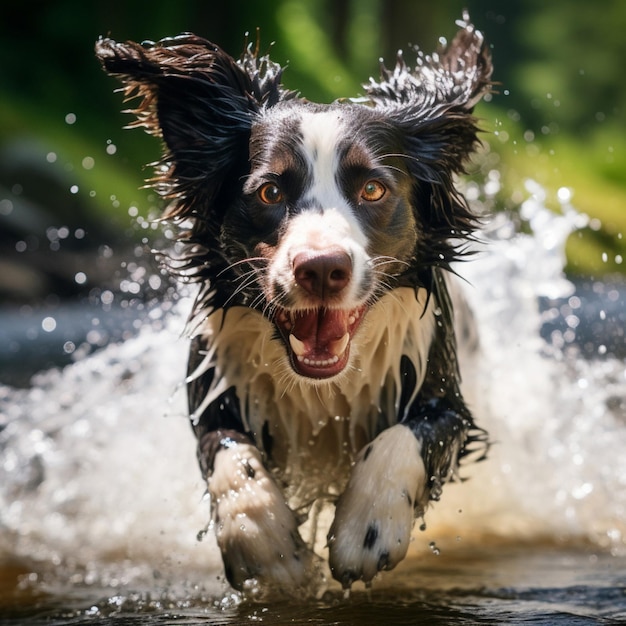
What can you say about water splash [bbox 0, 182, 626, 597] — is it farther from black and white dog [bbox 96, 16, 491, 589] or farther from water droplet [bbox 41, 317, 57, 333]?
water droplet [bbox 41, 317, 57, 333]

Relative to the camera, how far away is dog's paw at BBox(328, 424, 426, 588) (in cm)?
290

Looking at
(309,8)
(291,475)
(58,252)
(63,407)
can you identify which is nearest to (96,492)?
(63,407)

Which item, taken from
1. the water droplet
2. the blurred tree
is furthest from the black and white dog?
the blurred tree

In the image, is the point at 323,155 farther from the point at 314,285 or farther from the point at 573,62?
the point at 573,62

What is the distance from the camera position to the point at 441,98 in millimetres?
3371

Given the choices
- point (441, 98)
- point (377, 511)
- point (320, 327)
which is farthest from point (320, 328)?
point (441, 98)

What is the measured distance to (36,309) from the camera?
1052 cm

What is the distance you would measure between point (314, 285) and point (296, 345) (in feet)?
0.94

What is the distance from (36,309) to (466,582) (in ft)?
25.2

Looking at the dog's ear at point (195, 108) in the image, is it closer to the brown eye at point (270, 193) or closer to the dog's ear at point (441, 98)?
the brown eye at point (270, 193)

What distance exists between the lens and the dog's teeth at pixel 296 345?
3019 mm

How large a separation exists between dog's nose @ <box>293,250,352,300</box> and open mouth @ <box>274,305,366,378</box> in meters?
0.16

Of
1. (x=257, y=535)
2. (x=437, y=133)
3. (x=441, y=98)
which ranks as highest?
(x=441, y=98)

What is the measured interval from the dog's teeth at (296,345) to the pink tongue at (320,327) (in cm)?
1
